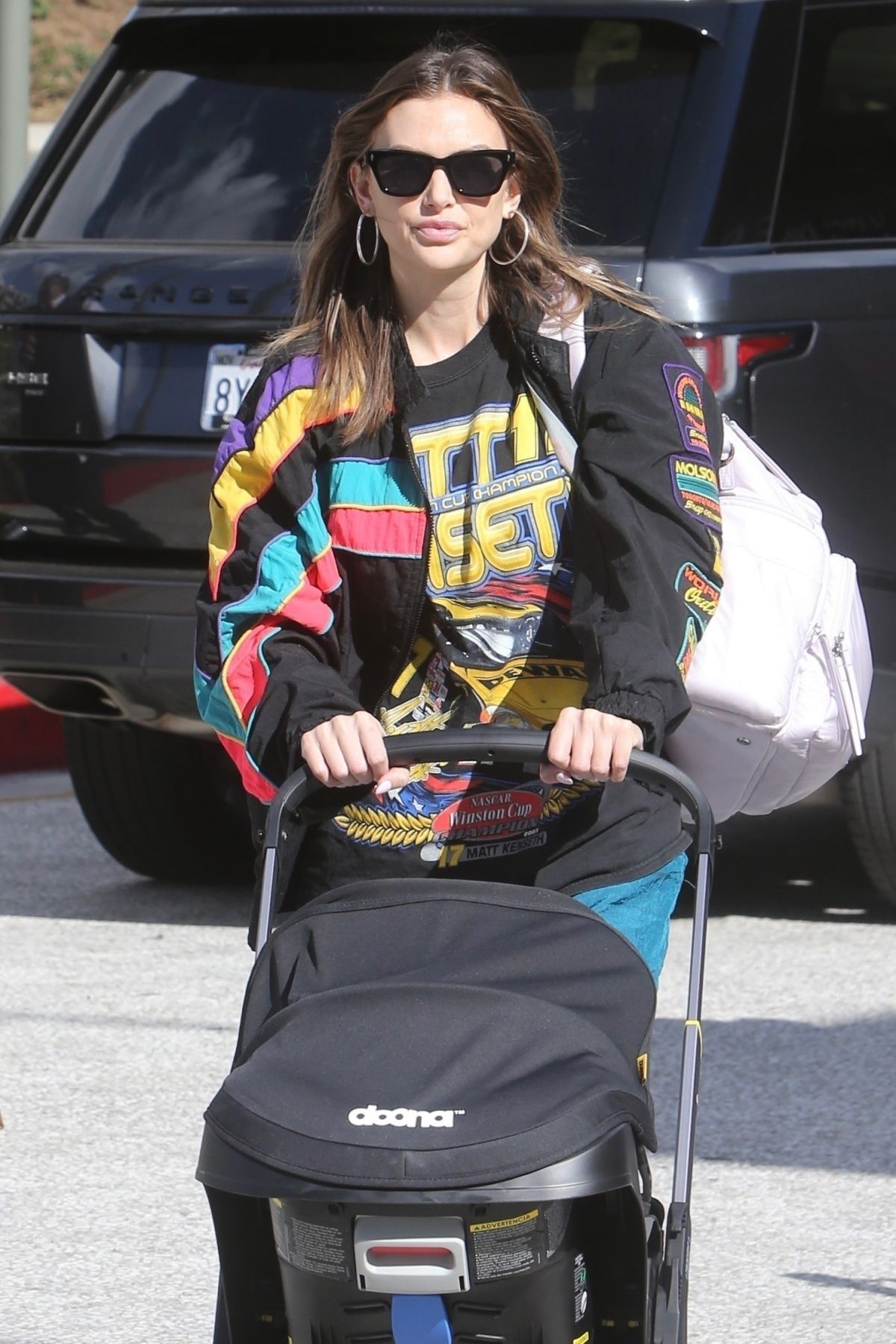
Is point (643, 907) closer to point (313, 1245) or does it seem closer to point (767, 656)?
point (767, 656)

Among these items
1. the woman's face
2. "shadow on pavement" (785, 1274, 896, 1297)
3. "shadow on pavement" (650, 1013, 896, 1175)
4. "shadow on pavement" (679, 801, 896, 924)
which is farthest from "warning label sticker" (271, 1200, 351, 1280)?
"shadow on pavement" (679, 801, 896, 924)

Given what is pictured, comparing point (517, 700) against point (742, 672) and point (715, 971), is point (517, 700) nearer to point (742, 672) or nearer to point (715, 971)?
point (742, 672)

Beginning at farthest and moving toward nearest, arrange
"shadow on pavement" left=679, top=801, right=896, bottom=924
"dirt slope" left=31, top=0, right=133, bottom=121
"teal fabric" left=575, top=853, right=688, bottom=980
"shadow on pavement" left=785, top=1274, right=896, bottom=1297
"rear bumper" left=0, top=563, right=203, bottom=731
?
1. "dirt slope" left=31, top=0, right=133, bottom=121
2. "shadow on pavement" left=679, top=801, right=896, bottom=924
3. "rear bumper" left=0, top=563, right=203, bottom=731
4. "shadow on pavement" left=785, top=1274, right=896, bottom=1297
5. "teal fabric" left=575, top=853, right=688, bottom=980

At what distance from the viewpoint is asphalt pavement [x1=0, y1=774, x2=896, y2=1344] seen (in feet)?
11.5

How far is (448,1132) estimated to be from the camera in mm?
2018

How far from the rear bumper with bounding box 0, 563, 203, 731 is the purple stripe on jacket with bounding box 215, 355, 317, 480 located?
2248 mm

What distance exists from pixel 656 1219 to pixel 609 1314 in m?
0.11

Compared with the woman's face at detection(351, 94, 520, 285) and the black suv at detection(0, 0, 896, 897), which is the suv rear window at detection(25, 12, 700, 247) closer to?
the black suv at detection(0, 0, 896, 897)

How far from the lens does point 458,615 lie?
272 cm

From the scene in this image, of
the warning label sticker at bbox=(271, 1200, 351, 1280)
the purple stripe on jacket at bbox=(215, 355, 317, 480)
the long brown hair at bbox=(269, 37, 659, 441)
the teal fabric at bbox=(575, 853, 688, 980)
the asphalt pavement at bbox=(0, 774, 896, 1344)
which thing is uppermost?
the long brown hair at bbox=(269, 37, 659, 441)

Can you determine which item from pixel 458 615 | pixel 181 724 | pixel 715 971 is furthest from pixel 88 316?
pixel 458 615

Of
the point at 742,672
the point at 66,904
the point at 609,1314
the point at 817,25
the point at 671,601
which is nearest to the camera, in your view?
the point at 609,1314

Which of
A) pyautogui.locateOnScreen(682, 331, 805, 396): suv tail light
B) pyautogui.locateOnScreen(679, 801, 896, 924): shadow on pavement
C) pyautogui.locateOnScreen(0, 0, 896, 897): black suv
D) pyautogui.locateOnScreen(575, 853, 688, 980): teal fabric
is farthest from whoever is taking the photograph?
pyautogui.locateOnScreen(679, 801, 896, 924): shadow on pavement

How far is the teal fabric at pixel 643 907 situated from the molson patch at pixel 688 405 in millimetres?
510
